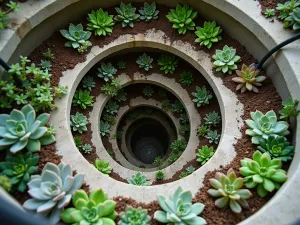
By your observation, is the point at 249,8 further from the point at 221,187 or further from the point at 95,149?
the point at 95,149

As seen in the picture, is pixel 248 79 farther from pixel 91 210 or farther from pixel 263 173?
pixel 91 210

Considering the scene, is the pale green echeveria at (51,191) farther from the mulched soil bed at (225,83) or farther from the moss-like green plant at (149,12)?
the moss-like green plant at (149,12)

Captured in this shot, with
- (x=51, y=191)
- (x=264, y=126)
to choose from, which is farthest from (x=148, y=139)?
(x=51, y=191)

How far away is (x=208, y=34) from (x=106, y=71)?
157cm

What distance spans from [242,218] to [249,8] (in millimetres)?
2467

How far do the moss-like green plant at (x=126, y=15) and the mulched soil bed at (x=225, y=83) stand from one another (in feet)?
0.29

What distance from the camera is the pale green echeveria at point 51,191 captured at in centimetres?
281

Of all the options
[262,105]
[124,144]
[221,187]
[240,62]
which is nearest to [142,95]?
[124,144]

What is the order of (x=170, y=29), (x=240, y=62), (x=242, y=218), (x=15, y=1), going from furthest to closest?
(x=170, y=29), (x=240, y=62), (x=15, y=1), (x=242, y=218)


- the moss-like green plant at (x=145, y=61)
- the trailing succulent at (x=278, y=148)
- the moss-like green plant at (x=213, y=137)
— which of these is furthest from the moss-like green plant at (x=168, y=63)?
the trailing succulent at (x=278, y=148)

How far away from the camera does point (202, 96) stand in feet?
14.7

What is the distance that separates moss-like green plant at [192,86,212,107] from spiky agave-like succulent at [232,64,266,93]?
0.71 m

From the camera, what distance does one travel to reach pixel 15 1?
364 cm

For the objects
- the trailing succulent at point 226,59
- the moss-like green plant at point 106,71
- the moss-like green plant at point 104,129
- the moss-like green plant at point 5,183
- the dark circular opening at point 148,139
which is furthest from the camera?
the dark circular opening at point 148,139
